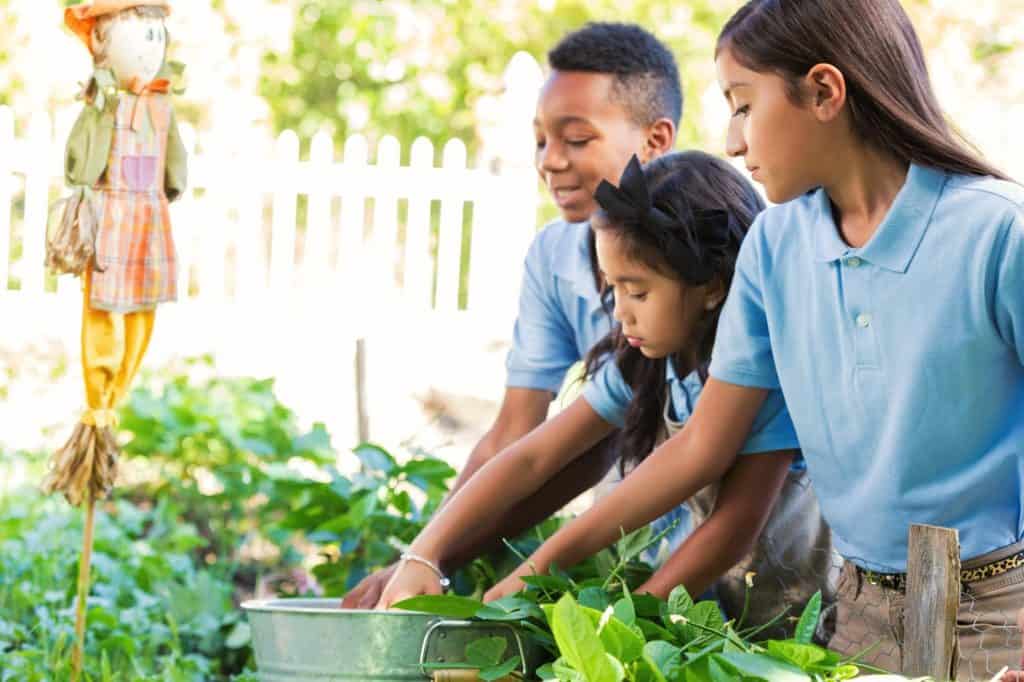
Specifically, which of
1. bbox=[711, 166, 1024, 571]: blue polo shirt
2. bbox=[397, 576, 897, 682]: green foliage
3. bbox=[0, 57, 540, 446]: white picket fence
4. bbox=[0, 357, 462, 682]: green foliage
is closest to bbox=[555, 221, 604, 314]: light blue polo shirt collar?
bbox=[0, 357, 462, 682]: green foliage

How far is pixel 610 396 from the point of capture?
8.43 ft

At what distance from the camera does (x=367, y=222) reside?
13570 millimetres

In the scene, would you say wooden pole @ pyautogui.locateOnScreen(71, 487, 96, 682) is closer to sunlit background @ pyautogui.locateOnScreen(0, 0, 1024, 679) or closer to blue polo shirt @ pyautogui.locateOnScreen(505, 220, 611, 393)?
sunlit background @ pyautogui.locateOnScreen(0, 0, 1024, 679)

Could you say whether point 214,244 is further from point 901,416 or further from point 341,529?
point 901,416

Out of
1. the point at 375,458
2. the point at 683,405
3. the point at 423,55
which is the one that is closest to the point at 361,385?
the point at 375,458

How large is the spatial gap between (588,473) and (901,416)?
94 cm

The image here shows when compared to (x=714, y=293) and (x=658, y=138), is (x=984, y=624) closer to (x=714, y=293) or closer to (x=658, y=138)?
(x=714, y=293)

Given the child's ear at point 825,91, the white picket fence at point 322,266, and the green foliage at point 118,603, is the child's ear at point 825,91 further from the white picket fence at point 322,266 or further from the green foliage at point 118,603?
the white picket fence at point 322,266

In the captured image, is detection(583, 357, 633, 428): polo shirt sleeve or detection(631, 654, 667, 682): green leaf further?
detection(583, 357, 633, 428): polo shirt sleeve

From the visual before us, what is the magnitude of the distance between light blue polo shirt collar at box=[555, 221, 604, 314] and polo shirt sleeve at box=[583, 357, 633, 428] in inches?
14.6

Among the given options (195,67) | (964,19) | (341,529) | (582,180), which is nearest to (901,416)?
(582,180)

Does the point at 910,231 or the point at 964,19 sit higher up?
the point at 964,19

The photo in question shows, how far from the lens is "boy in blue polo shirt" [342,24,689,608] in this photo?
2947mm

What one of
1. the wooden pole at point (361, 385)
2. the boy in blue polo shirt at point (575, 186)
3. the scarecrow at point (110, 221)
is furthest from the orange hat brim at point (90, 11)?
the wooden pole at point (361, 385)
